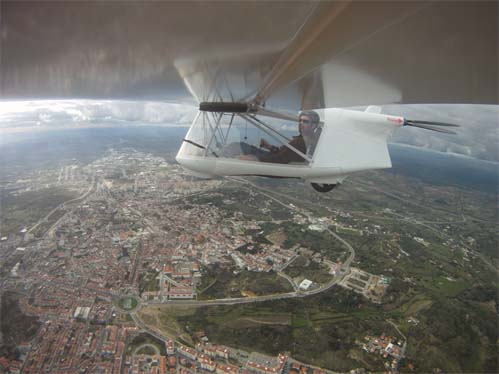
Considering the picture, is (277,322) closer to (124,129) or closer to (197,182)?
(197,182)

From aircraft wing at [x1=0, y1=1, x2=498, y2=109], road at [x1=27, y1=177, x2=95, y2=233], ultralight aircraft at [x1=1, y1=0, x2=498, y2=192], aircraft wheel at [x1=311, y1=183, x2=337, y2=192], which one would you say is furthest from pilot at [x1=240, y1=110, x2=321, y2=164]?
road at [x1=27, y1=177, x2=95, y2=233]

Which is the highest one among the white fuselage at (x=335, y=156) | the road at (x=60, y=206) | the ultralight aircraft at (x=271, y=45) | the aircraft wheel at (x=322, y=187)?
the ultralight aircraft at (x=271, y=45)

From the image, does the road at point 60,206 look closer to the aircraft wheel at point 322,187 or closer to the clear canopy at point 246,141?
the clear canopy at point 246,141

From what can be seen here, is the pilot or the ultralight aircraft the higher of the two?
the ultralight aircraft

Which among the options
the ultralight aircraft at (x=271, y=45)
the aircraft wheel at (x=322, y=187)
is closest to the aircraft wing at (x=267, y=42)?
the ultralight aircraft at (x=271, y=45)

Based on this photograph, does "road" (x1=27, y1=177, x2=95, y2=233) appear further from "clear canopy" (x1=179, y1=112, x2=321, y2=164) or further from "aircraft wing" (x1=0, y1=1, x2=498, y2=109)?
"aircraft wing" (x1=0, y1=1, x2=498, y2=109)

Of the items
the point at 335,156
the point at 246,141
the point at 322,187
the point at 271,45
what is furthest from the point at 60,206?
the point at 271,45

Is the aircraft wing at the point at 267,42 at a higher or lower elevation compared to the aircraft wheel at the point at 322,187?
higher

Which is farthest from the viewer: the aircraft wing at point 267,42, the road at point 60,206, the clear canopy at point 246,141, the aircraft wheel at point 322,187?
the road at point 60,206
